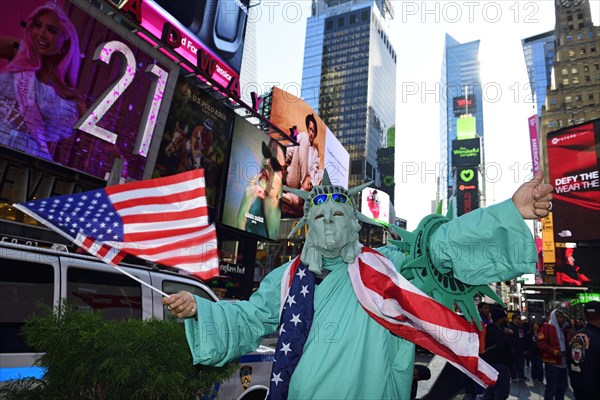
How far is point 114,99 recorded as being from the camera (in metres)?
15.8

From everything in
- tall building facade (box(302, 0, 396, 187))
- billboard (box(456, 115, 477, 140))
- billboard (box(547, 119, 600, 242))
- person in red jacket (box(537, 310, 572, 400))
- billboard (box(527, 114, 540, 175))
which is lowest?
person in red jacket (box(537, 310, 572, 400))

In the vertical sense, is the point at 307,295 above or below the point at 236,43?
below

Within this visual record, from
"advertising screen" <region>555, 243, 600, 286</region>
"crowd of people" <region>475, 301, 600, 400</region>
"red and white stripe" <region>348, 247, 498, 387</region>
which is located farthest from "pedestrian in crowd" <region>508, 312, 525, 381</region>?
"red and white stripe" <region>348, 247, 498, 387</region>

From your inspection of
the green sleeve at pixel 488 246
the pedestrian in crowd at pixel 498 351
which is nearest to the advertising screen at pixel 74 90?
the pedestrian in crowd at pixel 498 351

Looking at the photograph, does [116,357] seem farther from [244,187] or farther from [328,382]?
[244,187]

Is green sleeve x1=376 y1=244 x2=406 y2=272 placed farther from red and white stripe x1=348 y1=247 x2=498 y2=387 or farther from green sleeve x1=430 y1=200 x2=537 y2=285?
green sleeve x1=430 y1=200 x2=537 y2=285

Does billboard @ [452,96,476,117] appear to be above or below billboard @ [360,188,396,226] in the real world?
above

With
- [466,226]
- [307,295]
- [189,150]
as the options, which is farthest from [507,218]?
[189,150]

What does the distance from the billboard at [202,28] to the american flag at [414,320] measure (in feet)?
59.6

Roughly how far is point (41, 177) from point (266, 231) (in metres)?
15.8

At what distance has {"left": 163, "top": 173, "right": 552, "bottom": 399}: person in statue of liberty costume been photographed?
2.16m

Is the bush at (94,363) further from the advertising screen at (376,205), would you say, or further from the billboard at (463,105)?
the billboard at (463,105)

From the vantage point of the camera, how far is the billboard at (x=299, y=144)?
3550 cm

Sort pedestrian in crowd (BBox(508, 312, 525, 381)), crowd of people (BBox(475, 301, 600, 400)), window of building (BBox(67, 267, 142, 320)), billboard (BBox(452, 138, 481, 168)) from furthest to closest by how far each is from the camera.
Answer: billboard (BBox(452, 138, 481, 168)) < pedestrian in crowd (BBox(508, 312, 525, 381)) < crowd of people (BBox(475, 301, 600, 400)) < window of building (BBox(67, 267, 142, 320))
